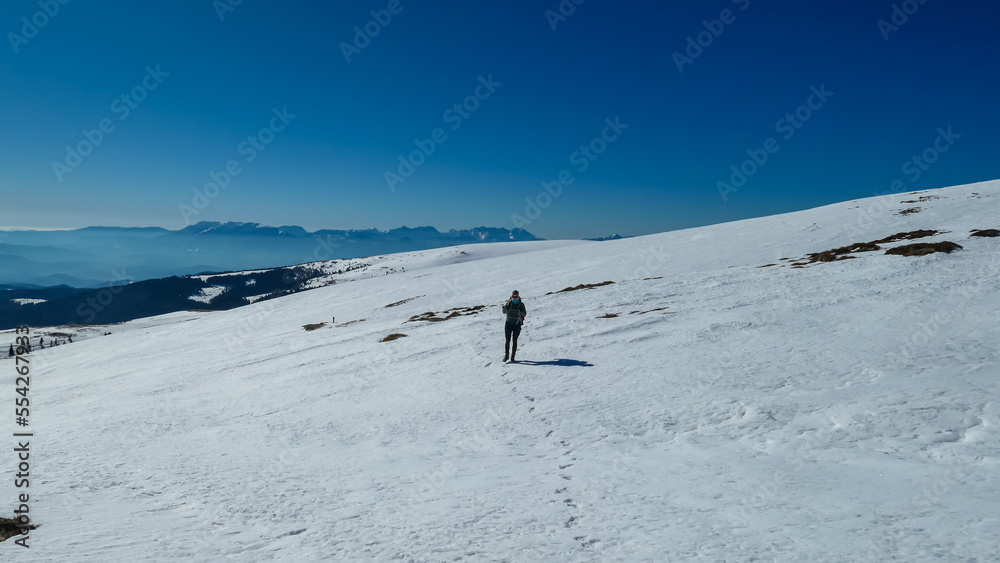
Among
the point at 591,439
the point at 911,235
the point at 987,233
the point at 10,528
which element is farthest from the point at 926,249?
the point at 10,528

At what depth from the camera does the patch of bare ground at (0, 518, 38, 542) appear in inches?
334

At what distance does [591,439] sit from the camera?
11109mm

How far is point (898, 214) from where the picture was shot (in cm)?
4622

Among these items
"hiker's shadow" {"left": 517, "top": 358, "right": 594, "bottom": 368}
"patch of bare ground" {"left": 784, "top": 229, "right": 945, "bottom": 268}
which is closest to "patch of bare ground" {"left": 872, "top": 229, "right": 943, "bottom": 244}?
Result: "patch of bare ground" {"left": 784, "top": 229, "right": 945, "bottom": 268}

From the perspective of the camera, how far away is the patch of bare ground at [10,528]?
8484 millimetres

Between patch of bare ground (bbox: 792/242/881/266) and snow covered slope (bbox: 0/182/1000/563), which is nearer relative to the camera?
snow covered slope (bbox: 0/182/1000/563)

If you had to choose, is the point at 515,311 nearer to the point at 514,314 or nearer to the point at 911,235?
the point at 514,314

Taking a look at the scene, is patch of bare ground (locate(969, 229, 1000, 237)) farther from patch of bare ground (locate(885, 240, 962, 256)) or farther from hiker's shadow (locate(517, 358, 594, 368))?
hiker's shadow (locate(517, 358, 594, 368))

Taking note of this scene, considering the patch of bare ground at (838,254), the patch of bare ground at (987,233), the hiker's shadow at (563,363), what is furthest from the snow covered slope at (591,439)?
the patch of bare ground at (987,233)

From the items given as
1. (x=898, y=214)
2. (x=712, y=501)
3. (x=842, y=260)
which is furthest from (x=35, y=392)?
(x=898, y=214)

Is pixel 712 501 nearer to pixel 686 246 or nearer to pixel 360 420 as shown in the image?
pixel 360 420

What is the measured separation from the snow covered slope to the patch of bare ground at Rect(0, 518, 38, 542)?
33cm

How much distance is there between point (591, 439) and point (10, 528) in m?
11.9

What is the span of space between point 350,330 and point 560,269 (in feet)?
85.4
